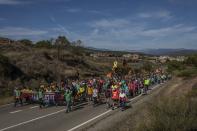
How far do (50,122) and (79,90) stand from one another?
950 cm

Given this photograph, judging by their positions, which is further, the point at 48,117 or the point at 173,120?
the point at 48,117

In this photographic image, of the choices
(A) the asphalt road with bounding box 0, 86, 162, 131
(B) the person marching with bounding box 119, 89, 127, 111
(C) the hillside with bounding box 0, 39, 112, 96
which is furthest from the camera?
(C) the hillside with bounding box 0, 39, 112, 96

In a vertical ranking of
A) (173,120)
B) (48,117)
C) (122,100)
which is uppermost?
(173,120)

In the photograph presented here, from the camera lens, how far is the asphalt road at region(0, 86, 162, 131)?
689 inches

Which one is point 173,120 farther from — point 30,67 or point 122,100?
point 30,67

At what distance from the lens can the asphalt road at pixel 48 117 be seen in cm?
1750

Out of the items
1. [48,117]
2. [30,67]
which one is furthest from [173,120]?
[30,67]

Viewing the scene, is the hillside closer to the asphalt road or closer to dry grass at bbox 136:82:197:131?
the asphalt road

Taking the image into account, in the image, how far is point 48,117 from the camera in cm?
2044

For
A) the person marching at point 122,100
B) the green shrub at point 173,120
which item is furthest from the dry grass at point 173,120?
the person marching at point 122,100

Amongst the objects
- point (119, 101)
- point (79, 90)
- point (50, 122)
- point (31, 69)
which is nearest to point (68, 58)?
point (31, 69)

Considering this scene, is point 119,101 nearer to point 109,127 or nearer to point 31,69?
point 109,127

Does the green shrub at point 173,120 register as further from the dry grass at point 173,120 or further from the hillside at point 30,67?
the hillside at point 30,67

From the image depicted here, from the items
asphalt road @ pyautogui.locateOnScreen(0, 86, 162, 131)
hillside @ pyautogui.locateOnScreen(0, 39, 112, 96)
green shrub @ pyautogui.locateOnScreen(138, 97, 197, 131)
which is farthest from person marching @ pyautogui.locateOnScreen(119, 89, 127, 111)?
hillside @ pyautogui.locateOnScreen(0, 39, 112, 96)
